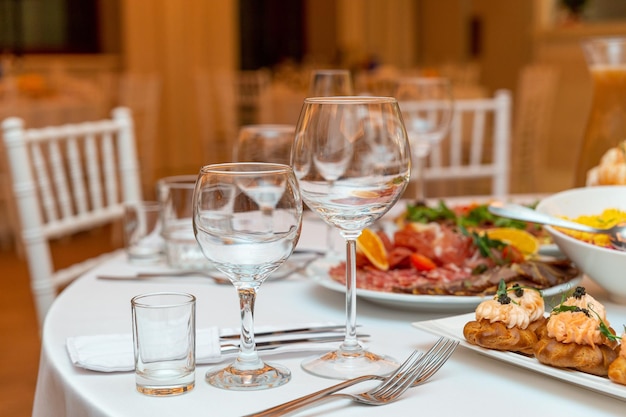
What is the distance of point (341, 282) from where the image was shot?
984 mm

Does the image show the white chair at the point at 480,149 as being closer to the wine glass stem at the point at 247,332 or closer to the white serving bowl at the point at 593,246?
the white serving bowl at the point at 593,246

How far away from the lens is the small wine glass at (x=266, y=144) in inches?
49.5

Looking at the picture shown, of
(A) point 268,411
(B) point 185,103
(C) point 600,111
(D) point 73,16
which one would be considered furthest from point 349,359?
(D) point 73,16

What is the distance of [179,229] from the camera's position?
1185mm

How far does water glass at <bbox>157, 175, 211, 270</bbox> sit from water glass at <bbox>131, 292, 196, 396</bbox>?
46 centimetres

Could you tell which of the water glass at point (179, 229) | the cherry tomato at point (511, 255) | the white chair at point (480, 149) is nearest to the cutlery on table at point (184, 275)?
the water glass at point (179, 229)

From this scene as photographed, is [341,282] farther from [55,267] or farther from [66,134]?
[55,267]

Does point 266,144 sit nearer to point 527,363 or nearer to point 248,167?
point 248,167

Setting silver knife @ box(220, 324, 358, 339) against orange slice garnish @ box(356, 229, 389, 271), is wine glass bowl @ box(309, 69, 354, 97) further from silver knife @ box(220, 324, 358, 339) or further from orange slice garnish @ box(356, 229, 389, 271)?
silver knife @ box(220, 324, 358, 339)

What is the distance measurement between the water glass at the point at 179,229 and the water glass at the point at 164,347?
46cm

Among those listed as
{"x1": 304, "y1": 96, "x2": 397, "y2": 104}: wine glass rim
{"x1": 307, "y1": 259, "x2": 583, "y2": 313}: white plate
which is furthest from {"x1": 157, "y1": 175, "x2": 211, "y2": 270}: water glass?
{"x1": 304, "y1": 96, "x2": 397, "y2": 104}: wine glass rim

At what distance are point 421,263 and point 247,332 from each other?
0.33 metres

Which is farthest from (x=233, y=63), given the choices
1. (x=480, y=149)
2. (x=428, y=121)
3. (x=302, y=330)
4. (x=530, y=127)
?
(x=302, y=330)

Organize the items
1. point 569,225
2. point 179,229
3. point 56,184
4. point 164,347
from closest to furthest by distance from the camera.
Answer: point 164,347
point 569,225
point 179,229
point 56,184
